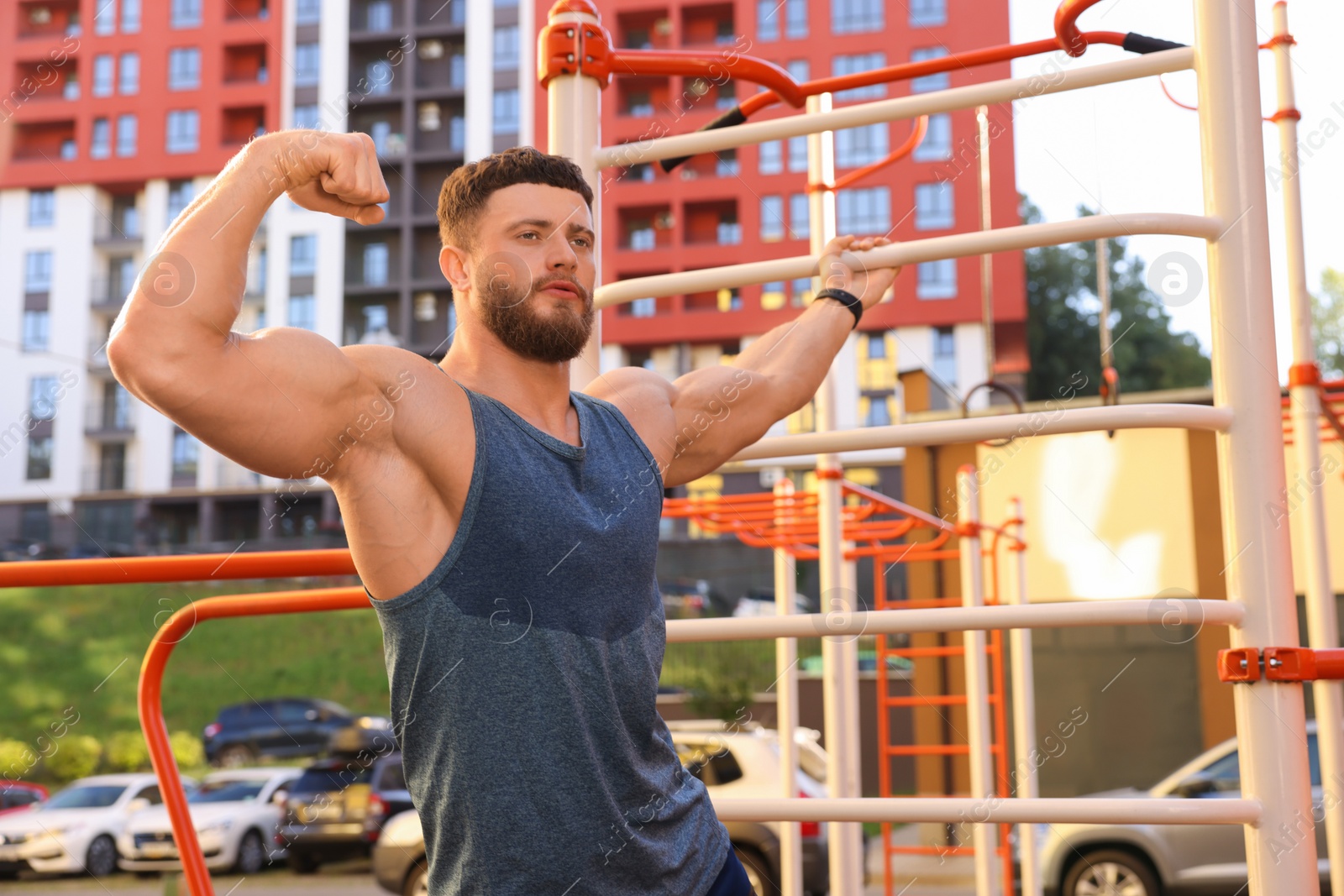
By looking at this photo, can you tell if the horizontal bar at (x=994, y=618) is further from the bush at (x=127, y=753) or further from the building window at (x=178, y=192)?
the building window at (x=178, y=192)

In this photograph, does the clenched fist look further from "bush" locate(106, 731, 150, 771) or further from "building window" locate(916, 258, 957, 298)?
"building window" locate(916, 258, 957, 298)

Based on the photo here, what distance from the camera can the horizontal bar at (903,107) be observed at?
172 cm

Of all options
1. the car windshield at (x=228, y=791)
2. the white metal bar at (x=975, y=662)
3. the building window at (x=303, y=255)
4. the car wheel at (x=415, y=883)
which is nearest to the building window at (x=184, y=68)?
the building window at (x=303, y=255)

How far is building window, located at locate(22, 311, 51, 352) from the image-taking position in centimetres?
3177

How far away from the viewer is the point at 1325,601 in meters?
3.35

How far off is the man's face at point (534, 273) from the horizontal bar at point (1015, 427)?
1.45 ft

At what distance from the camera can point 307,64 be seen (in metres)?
32.0

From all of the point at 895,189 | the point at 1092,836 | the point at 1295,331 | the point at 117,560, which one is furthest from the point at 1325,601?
the point at 895,189

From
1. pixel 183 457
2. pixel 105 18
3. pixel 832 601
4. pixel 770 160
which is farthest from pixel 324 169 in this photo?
pixel 105 18

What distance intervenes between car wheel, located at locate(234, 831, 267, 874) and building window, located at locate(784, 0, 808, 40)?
23946 millimetres

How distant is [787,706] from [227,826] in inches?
302

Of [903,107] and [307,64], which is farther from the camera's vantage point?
[307,64]

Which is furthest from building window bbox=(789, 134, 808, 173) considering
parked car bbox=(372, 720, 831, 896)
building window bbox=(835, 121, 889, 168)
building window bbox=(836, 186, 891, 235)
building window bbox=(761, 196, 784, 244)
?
parked car bbox=(372, 720, 831, 896)

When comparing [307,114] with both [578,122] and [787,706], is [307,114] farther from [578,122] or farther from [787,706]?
[578,122]
